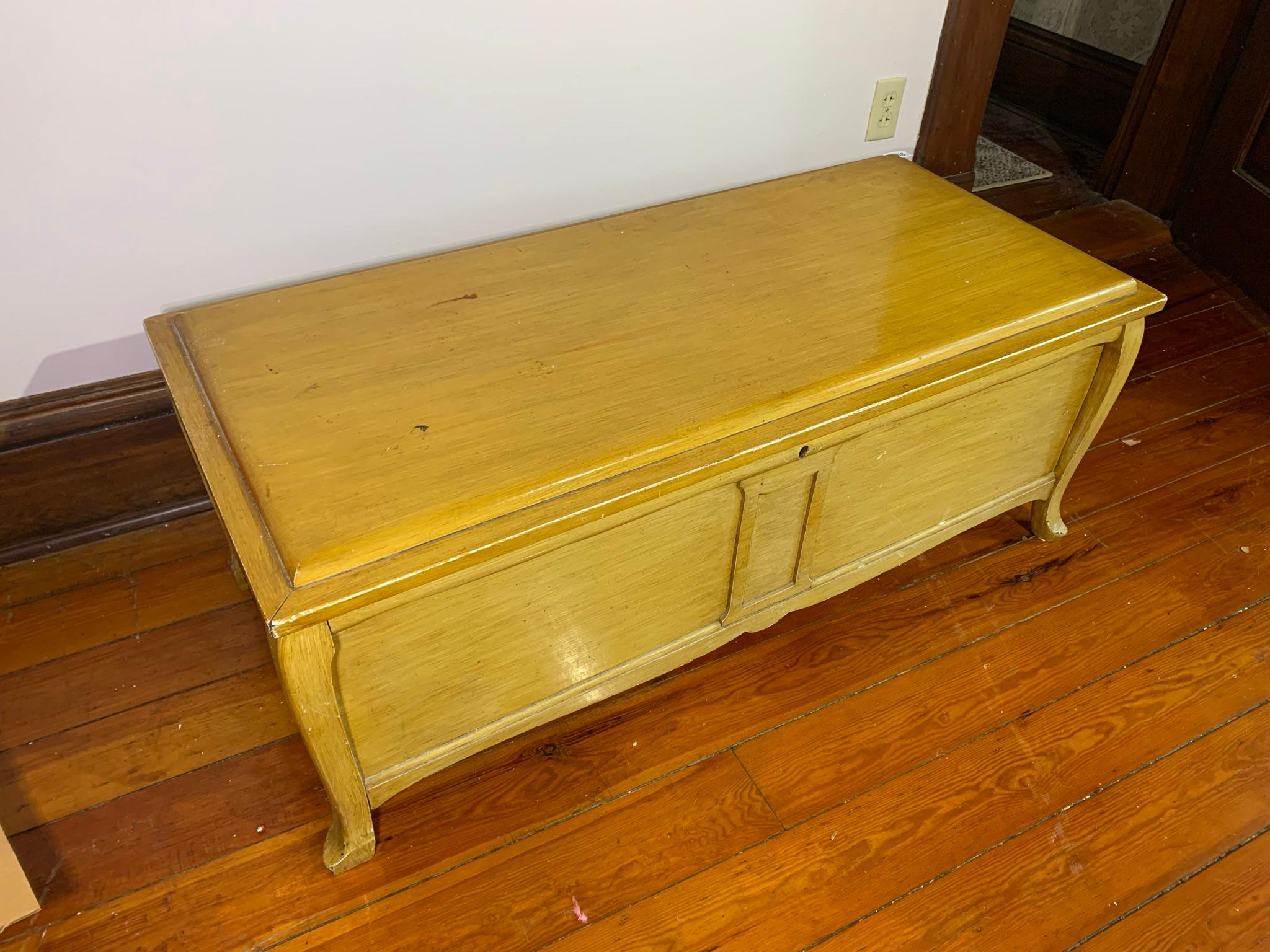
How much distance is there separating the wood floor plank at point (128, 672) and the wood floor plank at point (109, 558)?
136 millimetres

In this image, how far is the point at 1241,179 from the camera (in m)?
2.10

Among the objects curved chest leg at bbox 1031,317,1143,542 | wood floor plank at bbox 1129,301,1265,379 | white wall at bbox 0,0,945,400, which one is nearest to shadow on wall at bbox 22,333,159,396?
white wall at bbox 0,0,945,400

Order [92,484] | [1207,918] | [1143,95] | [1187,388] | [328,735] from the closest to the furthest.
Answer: [328,735]
[1207,918]
[92,484]
[1187,388]
[1143,95]

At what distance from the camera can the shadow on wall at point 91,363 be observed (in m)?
1.24

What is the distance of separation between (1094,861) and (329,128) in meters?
1.31

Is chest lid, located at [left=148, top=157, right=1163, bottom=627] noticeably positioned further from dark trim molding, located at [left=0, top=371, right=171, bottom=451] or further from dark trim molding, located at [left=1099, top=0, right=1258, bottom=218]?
dark trim molding, located at [left=1099, top=0, right=1258, bottom=218]

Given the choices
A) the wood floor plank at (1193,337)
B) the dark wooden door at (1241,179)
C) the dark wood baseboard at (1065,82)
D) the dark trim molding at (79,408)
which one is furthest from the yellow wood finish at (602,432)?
the dark wood baseboard at (1065,82)

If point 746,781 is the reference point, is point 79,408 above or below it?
above

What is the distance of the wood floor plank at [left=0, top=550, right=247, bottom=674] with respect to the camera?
4.22 feet

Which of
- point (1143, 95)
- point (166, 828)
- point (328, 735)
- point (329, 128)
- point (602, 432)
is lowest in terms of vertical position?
point (166, 828)

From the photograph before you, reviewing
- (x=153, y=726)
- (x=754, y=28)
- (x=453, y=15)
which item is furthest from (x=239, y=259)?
(x=754, y=28)

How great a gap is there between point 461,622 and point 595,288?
0.46 m

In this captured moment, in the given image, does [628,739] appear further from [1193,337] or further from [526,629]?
[1193,337]

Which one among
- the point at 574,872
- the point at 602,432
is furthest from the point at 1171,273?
the point at 574,872
